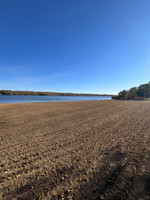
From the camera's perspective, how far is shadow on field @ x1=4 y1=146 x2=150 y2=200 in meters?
1.63

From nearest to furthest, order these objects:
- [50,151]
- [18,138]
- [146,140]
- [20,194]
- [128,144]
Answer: [20,194] → [50,151] → [128,144] → [146,140] → [18,138]

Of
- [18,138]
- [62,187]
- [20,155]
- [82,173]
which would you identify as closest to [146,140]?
[82,173]

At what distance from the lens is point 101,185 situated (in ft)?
5.98

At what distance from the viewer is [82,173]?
213 centimetres

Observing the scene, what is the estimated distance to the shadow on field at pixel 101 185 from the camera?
64.1 inches

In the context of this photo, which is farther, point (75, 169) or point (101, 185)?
point (75, 169)

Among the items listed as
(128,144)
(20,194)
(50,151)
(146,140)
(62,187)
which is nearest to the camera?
(20,194)

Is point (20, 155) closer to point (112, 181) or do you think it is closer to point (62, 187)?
point (62, 187)

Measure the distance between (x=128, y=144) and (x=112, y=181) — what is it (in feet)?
6.39

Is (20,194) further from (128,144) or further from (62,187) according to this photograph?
(128,144)

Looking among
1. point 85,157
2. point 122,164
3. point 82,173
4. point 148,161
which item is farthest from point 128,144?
point 82,173

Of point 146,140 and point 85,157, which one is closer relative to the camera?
point 85,157

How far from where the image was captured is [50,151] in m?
3.04

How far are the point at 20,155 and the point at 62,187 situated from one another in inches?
69.8
